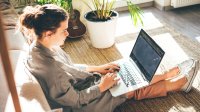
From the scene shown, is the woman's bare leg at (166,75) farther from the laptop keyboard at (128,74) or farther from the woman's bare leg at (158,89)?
the laptop keyboard at (128,74)

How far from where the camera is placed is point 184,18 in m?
3.27

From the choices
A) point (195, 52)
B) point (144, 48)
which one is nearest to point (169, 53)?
point (195, 52)

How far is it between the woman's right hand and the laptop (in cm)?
4

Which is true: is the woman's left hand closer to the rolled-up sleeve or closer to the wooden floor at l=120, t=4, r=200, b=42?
the rolled-up sleeve

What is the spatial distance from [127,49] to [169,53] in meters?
0.39

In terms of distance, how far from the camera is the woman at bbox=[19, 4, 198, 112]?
1465 millimetres

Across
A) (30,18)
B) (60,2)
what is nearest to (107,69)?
(30,18)

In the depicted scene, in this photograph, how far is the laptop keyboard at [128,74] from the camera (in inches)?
69.6

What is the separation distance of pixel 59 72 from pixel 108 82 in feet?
1.10

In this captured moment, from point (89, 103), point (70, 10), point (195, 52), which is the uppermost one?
point (70, 10)

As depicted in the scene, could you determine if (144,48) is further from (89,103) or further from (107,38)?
(107,38)

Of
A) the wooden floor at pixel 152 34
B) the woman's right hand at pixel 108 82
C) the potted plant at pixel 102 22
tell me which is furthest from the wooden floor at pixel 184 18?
the woman's right hand at pixel 108 82

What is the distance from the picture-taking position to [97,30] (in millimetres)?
2576

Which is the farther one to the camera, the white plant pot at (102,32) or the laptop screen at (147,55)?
the white plant pot at (102,32)
